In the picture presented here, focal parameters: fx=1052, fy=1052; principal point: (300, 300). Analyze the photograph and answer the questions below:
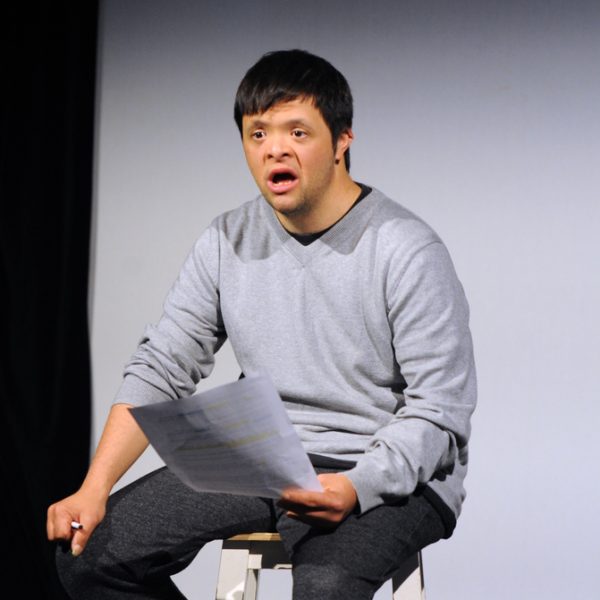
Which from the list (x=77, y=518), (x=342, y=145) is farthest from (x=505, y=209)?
(x=77, y=518)

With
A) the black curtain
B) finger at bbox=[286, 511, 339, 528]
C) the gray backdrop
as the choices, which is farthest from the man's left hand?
the black curtain

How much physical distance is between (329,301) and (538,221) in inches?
35.3

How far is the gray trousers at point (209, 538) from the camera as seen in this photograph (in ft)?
4.17

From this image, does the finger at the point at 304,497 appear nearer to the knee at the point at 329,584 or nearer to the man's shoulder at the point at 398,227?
the knee at the point at 329,584

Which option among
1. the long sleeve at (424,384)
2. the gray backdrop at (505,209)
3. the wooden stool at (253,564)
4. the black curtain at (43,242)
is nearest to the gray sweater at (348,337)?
the long sleeve at (424,384)

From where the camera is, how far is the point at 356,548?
1274 mm

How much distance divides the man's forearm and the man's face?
1.23ft

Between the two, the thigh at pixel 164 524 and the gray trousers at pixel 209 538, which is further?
the thigh at pixel 164 524

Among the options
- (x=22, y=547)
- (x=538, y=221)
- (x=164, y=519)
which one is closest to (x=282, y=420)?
(x=164, y=519)

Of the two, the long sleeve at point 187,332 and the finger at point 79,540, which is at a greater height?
the long sleeve at point 187,332

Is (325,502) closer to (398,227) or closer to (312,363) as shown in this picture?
(312,363)

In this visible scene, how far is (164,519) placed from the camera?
1.44 metres

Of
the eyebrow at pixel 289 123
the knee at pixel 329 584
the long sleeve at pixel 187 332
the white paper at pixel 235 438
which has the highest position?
the eyebrow at pixel 289 123

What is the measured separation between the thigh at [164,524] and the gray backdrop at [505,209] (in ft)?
3.10
